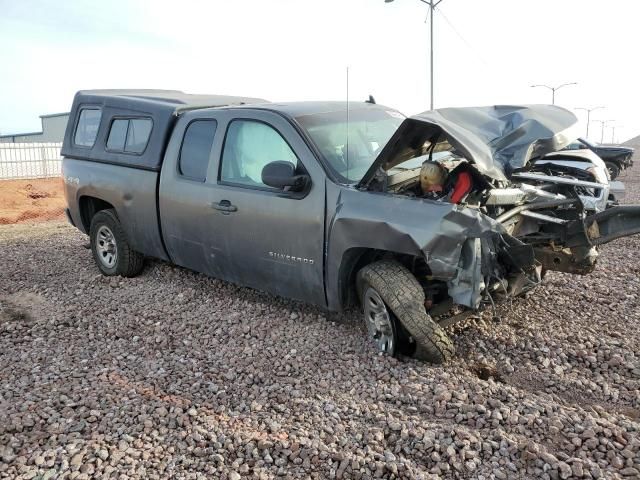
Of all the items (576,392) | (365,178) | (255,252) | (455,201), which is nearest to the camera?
(576,392)

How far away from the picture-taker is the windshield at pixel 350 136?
4496 millimetres

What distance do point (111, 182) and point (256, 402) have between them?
3682mm

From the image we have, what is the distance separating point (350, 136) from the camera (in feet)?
16.0

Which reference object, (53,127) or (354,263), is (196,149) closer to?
(354,263)

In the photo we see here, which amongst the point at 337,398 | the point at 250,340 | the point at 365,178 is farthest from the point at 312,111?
the point at 337,398

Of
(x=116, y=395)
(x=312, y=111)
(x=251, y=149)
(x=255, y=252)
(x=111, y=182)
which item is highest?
(x=312, y=111)

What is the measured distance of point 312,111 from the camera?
4977 mm

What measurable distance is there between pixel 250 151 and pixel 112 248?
8.77 feet

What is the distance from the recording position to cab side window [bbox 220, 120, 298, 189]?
4.73 m

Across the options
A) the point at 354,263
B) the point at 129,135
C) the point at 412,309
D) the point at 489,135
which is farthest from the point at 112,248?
the point at 489,135

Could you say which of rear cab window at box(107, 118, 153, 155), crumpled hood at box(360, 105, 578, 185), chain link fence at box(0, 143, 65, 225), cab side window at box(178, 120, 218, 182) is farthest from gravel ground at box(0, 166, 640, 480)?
chain link fence at box(0, 143, 65, 225)

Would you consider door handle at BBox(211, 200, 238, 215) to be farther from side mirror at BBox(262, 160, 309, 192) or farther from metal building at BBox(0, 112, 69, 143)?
metal building at BBox(0, 112, 69, 143)

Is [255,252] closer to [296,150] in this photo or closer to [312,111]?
[296,150]

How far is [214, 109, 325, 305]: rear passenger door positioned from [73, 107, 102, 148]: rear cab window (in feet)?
7.99
